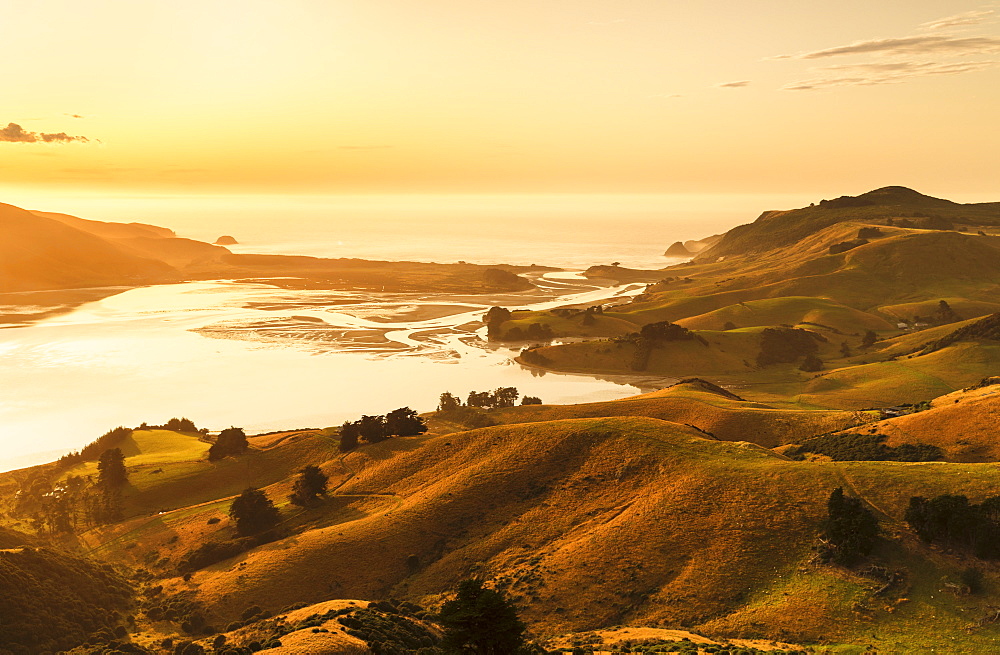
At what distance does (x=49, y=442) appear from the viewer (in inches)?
4033

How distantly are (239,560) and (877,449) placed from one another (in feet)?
190

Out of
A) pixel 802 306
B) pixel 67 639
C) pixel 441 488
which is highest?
pixel 802 306

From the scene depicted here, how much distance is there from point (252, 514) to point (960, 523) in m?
55.5

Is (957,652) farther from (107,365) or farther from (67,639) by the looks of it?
(107,365)

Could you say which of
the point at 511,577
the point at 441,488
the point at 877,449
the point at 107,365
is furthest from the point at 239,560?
the point at 107,365

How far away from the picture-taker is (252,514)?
2552 inches

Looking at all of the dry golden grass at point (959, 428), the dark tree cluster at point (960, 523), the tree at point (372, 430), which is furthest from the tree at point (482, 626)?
the tree at point (372, 430)

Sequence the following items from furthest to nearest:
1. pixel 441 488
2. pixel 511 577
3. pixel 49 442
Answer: pixel 49 442 → pixel 441 488 → pixel 511 577

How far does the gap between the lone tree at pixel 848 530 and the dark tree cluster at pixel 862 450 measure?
A: 17.8 metres

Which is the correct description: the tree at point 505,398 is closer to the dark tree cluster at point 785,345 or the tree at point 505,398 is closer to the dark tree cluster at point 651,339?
the dark tree cluster at point 651,339

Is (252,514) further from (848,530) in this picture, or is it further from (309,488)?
(848,530)

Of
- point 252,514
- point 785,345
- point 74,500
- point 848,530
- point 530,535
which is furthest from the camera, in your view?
point 785,345

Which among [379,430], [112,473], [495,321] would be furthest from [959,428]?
[495,321]

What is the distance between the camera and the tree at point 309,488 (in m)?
69.1
